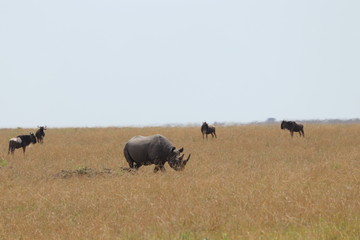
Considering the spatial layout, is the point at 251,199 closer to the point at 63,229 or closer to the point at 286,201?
the point at 286,201

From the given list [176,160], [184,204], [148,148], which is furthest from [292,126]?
[184,204]

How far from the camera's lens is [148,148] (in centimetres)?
1648

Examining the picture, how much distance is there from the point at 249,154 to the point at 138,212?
42.0ft

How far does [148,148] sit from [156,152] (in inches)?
18.1

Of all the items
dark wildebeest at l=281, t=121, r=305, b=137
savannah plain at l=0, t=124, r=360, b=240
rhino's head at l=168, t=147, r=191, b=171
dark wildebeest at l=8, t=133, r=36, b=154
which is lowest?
savannah plain at l=0, t=124, r=360, b=240

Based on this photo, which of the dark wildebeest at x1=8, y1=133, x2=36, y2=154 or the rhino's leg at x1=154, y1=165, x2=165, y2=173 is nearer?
the rhino's leg at x1=154, y1=165, x2=165, y2=173

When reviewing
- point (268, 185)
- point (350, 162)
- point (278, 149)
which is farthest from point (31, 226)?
point (278, 149)

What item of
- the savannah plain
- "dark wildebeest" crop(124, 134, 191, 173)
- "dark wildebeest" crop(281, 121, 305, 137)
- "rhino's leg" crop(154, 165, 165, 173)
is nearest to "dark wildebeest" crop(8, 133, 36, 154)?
the savannah plain

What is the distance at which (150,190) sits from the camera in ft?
38.2

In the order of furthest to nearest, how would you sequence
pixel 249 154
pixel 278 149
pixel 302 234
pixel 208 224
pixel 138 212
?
1. pixel 278 149
2. pixel 249 154
3. pixel 138 212
4. pixel 208 224
5. pixel 302 234

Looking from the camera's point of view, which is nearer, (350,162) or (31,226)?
(31,226)

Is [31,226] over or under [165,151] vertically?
under

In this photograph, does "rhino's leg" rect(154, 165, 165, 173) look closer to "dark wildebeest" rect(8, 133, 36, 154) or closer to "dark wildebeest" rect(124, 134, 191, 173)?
"dark wildebeest" rect(124, 134, 191, 173)

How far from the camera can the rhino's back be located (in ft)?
53.1
